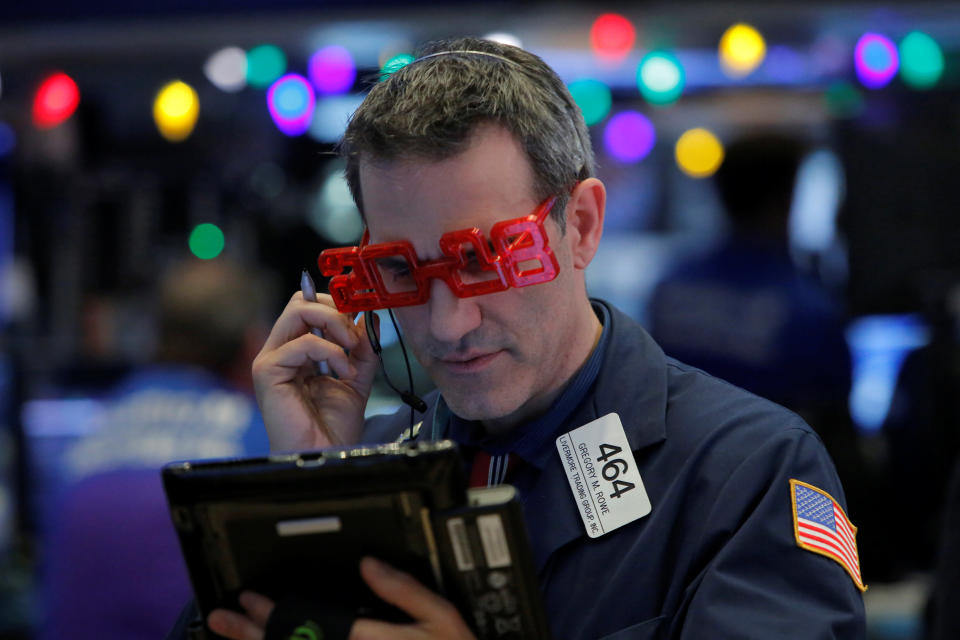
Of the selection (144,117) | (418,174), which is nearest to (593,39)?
(144,117)

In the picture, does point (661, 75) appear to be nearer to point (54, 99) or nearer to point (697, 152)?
point (697, 152)

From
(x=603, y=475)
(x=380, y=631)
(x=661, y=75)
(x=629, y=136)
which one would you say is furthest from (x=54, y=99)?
(x=380, y=631)

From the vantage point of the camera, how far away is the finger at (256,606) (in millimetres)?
1342

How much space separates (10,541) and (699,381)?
4.65 metres

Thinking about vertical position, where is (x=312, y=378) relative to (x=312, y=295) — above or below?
below

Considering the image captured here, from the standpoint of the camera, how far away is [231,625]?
1361 mm

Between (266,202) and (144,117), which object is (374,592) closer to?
(266,202)

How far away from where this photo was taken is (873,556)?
13.2 ft

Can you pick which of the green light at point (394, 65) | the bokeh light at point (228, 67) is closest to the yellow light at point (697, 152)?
the bokeh light at point (228, 67)

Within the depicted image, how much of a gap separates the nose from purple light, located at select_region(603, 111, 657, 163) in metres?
5.16

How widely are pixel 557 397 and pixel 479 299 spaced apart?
0.19 metres

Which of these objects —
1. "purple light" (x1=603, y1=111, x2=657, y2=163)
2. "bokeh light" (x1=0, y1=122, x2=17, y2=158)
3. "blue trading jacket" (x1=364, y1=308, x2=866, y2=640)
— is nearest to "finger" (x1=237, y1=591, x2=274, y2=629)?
"blue trading jacket" (x1=364, y1=308, x2=866, y2=640)

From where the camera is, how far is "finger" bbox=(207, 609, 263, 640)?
4.42ft

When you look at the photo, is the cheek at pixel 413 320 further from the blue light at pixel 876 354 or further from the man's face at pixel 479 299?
the blue light at pixel 876 354
